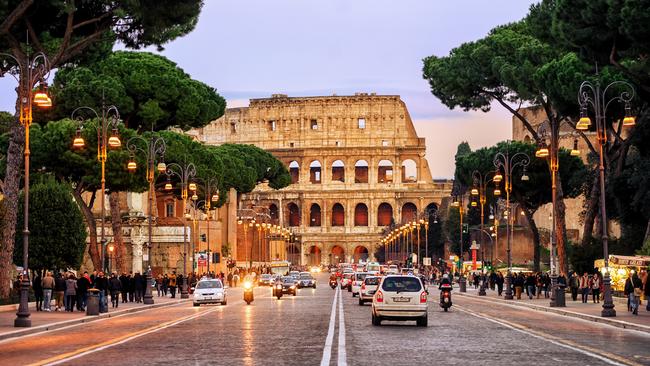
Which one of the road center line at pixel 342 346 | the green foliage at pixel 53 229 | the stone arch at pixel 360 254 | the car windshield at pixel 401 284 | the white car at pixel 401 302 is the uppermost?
the stone arch at pixel 360 254

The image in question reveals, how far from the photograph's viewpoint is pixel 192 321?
31.7 m

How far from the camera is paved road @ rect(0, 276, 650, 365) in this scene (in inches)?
683

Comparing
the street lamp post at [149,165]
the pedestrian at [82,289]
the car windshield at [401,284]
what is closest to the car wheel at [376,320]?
the car windshield at [401,284]

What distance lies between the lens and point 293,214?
185250 mm

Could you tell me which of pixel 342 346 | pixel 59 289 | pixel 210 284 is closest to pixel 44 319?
pixel 59 289

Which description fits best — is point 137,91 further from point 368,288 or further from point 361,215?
point 361,215

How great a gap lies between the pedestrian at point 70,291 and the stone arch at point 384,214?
143736mm

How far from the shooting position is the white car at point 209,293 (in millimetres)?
47469

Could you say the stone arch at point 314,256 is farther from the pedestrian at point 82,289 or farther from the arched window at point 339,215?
the pedestrian at point 82,289

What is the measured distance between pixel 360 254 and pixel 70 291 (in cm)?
14639

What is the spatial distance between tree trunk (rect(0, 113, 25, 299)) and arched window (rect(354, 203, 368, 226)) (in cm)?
14457

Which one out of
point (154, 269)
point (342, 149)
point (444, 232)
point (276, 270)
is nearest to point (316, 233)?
point (342, 149)

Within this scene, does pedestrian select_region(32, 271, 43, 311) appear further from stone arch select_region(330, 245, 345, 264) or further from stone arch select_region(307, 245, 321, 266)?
stone arch select_region(330, 245, 345, 264)

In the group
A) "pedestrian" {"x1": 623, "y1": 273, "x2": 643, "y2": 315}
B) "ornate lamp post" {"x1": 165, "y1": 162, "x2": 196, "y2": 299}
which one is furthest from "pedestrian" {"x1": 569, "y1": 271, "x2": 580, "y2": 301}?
"ornate lamp post" {"x1": 165, "y1": 162, "x2": 196, "y2": 299}
